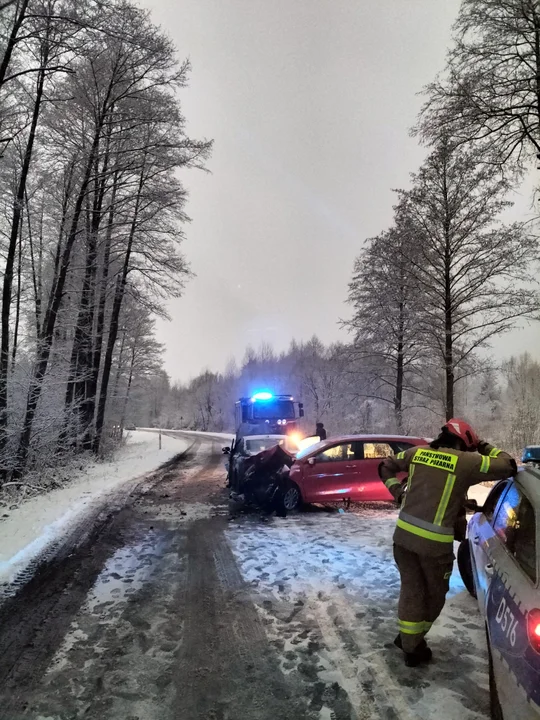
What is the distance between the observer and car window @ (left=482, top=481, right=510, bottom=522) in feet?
11.8

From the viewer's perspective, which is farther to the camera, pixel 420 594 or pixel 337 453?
pixel 337 453

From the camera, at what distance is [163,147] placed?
12930 mm

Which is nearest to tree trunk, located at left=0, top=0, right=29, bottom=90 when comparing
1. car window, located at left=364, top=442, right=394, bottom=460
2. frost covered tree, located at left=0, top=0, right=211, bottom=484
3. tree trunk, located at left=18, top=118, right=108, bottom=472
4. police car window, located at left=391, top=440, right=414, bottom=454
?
frost covered tree, located at left=0, top=0, right=211, bottom=484

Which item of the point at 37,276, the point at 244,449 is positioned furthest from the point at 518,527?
the point at 37,276

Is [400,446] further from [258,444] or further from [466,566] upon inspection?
[466,566]

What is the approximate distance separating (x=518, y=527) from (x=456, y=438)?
86cm

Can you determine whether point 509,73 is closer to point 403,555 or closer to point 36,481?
point 403,555

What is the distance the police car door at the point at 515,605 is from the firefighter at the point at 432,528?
30 centimetres

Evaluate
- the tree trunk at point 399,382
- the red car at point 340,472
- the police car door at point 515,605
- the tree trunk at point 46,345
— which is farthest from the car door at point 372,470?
the tree trunk at point 399,382

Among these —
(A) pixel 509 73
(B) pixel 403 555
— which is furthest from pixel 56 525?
(A) pixel 509 73

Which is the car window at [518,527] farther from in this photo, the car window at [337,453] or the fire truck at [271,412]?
the fire truck at [271,412]

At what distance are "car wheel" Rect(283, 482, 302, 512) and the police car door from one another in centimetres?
600

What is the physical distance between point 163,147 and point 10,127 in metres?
3.86

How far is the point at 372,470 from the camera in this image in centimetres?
921
